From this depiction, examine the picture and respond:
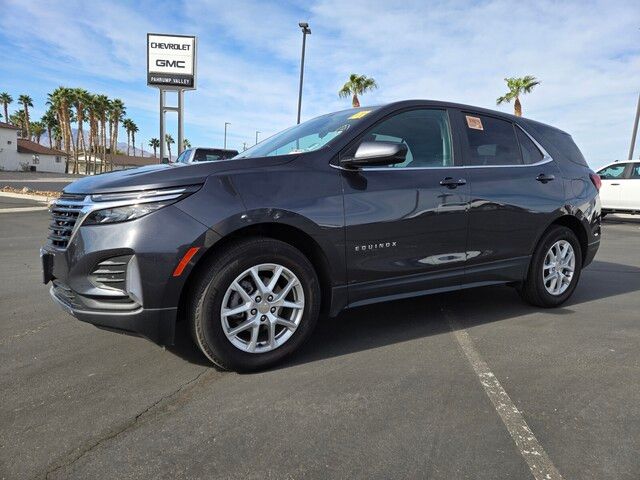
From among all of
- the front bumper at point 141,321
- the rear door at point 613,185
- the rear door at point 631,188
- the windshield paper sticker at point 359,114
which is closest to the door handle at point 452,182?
the windshield paper sticker at point 359,114

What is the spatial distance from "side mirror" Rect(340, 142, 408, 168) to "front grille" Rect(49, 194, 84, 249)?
65.8 inches

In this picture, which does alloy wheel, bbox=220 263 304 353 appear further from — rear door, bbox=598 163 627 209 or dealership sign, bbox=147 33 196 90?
dealership sign, bbox=147 33 196 90

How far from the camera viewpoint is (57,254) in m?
2.98

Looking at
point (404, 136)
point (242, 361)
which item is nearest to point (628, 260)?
point (404, 136)

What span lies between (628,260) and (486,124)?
492 cm

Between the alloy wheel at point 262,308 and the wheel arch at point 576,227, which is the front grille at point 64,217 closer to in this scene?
the alloy wheel at point 262,308

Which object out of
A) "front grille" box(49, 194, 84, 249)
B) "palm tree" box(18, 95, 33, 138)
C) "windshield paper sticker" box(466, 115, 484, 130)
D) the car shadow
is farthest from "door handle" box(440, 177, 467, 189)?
"palm tree" box(18, 95, 33, 138)

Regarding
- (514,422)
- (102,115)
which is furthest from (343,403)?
(102,115)

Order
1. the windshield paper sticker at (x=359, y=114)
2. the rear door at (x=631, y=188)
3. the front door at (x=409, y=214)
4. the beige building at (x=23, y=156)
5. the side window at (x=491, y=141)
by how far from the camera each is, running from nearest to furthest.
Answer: the front door at (x=409, y=214) < the windshield paper sticker at (x=359, y=114) < the side window at (x=491, y=141) < the rear door at (x=631, y=188) < the beige building at (x=23, y=156)

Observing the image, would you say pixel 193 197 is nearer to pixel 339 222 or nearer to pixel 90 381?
pixel 339 222

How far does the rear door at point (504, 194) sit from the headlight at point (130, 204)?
91.2 inches

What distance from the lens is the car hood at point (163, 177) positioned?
280 centimetres

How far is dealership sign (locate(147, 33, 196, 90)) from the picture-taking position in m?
18.4

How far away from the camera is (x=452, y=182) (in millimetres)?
3785
